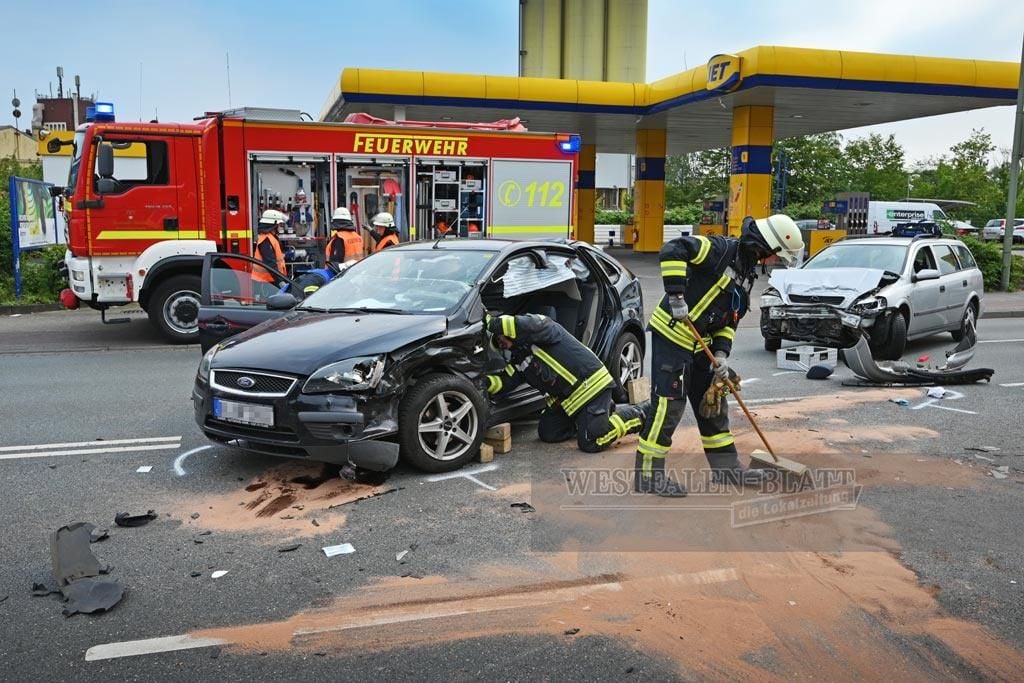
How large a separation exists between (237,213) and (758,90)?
14.1 m

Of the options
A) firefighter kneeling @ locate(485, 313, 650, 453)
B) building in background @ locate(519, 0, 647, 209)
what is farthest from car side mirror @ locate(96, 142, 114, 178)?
building in background @ locate(519, 0, 647, 209)

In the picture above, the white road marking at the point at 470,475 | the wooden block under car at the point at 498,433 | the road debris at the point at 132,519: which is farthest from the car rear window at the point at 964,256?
the road debris at the point at 132,519

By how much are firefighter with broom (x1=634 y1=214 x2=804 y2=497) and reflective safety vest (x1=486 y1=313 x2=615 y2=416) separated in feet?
2.74

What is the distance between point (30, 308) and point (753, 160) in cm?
1751

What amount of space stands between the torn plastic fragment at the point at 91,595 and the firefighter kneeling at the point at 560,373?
2814mm

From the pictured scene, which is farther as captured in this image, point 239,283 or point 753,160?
point 753,160

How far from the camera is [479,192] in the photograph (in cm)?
1359

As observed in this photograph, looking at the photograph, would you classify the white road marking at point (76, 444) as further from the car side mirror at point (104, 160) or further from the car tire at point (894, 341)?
the car tire at point (894, 341)

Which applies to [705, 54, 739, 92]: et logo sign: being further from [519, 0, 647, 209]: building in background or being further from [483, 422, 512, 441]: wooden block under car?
[519, 0, 647, 209]: building in background

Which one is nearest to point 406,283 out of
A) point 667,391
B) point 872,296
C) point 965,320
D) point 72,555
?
point 667,391

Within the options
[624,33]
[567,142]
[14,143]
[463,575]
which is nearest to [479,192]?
[567,142]

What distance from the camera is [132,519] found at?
4863mm

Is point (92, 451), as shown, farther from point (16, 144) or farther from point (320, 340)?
point (16, 144)

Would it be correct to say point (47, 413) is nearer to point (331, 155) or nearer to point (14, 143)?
point (331, 155)
